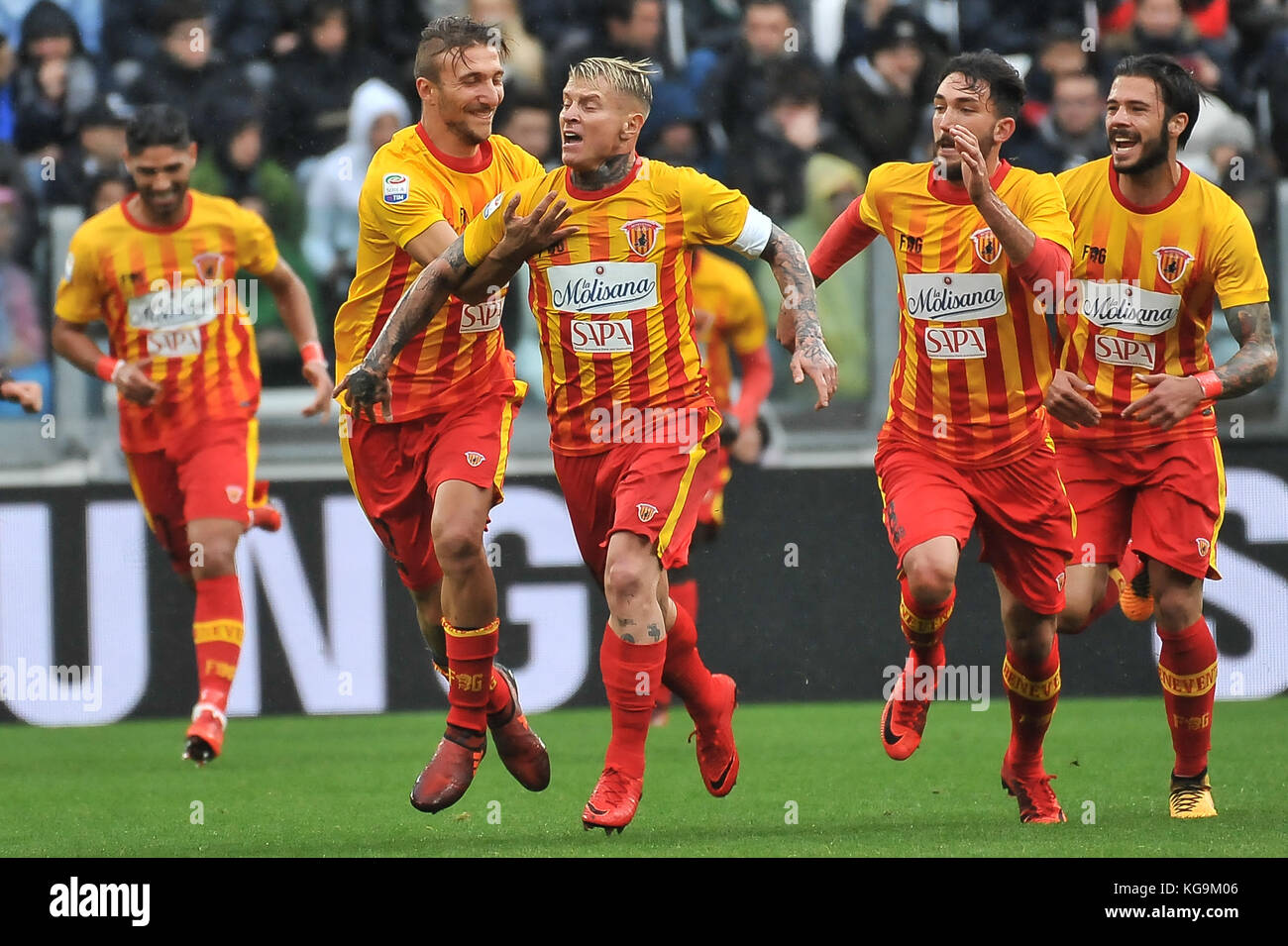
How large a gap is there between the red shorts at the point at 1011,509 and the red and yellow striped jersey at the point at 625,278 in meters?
0.71

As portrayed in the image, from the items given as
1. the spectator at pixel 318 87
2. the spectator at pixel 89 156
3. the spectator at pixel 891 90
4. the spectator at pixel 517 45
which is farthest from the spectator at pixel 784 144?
the spectator at pixel 89 156

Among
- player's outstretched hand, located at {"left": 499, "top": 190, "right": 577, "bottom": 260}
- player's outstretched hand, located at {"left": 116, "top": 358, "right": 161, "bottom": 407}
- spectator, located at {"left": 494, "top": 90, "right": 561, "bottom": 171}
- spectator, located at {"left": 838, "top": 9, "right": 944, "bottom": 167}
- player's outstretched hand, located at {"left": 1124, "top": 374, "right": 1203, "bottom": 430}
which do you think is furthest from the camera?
spectator, located at {"left": 838, "top": 9, "right": 944, "bottom": 167}

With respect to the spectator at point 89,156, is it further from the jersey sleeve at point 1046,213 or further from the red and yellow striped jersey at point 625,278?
the jersey sleeve at point 1046,213

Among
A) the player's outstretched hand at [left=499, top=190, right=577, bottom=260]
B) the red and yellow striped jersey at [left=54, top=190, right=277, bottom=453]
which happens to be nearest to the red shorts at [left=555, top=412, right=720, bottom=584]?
the player's outstretched hand at [left=499, top=190, right=577, bottom=260]

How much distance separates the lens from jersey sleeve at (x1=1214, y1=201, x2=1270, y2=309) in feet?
19.3

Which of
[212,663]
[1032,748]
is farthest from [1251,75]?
[212,663]

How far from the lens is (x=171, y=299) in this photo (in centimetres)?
783

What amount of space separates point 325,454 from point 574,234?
13.5 feet

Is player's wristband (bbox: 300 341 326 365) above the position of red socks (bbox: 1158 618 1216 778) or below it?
above

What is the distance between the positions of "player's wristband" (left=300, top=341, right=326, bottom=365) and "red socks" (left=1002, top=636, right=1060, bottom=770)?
3065 mm

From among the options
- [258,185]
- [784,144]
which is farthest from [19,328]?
[784,144]

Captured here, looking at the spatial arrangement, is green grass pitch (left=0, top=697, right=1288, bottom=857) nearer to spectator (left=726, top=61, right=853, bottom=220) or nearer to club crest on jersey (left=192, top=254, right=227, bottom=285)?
club crest on jersey (left=192, top=254, right=227, bottom=285)

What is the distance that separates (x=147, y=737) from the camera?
28.7ft

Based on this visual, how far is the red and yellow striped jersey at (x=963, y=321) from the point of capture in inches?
226
